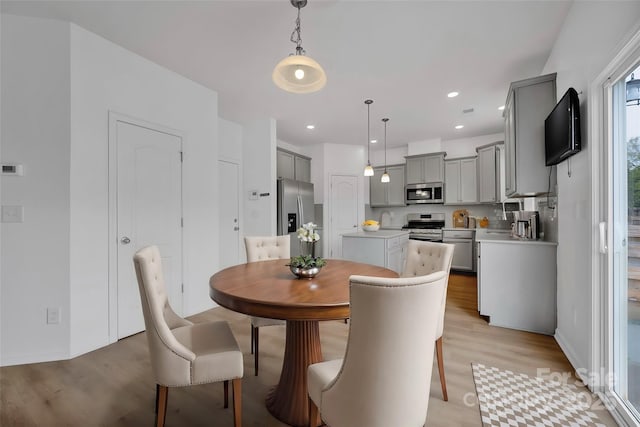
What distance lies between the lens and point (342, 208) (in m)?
5.98

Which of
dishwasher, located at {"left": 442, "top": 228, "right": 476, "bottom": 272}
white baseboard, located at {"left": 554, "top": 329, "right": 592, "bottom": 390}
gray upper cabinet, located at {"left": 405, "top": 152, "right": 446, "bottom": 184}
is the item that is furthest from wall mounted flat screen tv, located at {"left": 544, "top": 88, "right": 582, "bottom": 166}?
gray upper cabinet, located at {"left": 405, "top": 152, "right": 446, "bottom": 184}

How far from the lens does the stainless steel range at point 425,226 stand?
5.72 m

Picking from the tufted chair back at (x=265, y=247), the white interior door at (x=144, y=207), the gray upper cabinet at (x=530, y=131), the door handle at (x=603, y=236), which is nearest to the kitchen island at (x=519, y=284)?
the gray upper cabinet at (x=530, y=131)

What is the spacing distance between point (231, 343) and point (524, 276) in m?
2.81

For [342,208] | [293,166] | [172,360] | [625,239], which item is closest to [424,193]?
[342,208]

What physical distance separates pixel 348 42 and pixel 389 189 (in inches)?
167

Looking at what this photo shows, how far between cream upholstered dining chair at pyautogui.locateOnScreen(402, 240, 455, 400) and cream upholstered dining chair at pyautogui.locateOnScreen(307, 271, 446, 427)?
792 mm

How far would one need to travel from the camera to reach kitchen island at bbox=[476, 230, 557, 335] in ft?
8.82

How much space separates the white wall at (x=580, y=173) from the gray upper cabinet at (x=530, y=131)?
0.15 m

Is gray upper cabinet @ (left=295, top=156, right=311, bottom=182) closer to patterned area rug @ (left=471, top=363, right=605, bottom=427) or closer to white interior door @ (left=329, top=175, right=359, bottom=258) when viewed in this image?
white interior door @ (left=329, top=175, right=359, bottom=258)

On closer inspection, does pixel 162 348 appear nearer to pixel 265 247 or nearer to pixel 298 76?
pixel 265 247

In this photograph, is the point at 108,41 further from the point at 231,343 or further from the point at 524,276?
the point at 524,276

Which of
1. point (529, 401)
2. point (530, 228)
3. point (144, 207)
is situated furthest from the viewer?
point (530, 228)

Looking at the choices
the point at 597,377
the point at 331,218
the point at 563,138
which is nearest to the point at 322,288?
the point at 597,377
